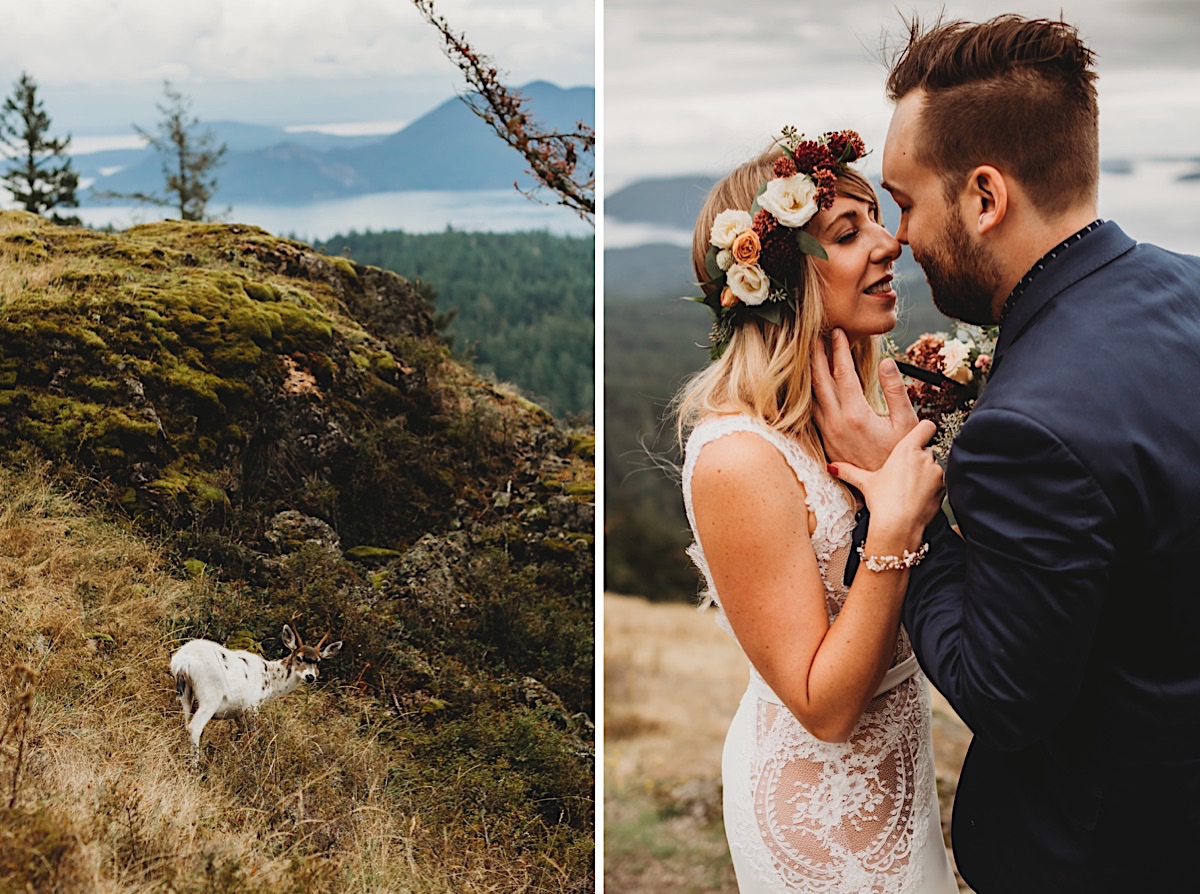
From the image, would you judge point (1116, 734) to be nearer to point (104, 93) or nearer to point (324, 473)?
point (324, 473)

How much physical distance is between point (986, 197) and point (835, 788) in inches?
37.9

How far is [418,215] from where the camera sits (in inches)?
126

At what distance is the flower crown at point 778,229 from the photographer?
1.76m

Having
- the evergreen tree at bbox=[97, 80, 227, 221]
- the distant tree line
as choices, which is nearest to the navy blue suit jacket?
the distant tree line

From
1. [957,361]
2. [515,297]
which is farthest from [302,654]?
[957,361]

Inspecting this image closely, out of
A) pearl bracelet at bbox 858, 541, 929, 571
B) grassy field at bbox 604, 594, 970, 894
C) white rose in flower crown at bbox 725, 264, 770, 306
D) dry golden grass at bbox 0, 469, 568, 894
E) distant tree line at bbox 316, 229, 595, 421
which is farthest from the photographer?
grassy field at bbox 604, 594, 970, 894

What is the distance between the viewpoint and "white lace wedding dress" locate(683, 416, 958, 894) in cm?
174

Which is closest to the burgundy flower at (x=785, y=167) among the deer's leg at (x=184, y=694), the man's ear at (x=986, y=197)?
the man's ear at (x=986, y=197)

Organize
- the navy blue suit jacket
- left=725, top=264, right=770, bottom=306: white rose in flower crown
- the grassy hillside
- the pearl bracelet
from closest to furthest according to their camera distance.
Result: the navy blue suit jacket
the pearl bracelet
left=725, top=264, right=770, bottom=306: white rose in flower crown
the grassy hillside

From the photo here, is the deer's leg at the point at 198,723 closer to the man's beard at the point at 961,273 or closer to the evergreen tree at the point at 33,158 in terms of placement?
the evergreen tree at the point at 33,158

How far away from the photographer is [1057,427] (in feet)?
4.09

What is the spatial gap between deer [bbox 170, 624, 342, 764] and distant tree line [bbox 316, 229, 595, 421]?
1.00 meters

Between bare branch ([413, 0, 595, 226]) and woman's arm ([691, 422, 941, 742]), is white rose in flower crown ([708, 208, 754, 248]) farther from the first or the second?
bare branch ([413, 0, 595, 226])

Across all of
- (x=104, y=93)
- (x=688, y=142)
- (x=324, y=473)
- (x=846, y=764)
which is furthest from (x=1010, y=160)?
(x=688, y=142)
